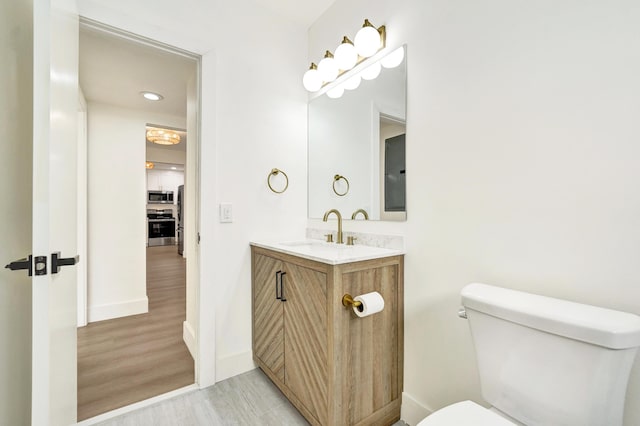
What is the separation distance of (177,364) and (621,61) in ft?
9.09

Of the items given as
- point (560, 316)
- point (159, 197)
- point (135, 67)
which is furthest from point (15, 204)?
point (159, 197)

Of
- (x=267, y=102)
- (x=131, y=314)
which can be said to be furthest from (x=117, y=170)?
(x=267, y=102)

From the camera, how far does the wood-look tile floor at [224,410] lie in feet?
4.77

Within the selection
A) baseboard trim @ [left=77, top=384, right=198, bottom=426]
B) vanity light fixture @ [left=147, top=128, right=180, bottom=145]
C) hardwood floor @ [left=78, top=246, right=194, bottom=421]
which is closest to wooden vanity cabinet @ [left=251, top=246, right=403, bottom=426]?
baseboard trim @ [left=77, top=384, right=198, bottom=426]

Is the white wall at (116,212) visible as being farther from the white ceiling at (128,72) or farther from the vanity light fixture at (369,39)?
the vanity light fixture at (369,39)

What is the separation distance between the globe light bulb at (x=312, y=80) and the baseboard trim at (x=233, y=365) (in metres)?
1.93

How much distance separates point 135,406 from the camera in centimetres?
157

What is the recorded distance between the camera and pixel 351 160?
6.29 ft

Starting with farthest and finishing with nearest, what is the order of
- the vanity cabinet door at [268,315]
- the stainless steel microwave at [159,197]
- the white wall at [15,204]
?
the stainless steel microwave at [159,197], the vanity cabinet door at [268,315], the white wall at [15,204]

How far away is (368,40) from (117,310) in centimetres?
339

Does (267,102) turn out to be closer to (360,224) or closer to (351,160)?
(351,160)

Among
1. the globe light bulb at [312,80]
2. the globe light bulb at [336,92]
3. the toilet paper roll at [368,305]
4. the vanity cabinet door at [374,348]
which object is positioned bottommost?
the vanity cabinet door at [374,348]

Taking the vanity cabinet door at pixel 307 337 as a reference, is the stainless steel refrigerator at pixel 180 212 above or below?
above

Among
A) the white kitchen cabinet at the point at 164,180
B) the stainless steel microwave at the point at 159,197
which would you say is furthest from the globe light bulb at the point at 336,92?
the white kitchen cabinet at the point at 164,180
